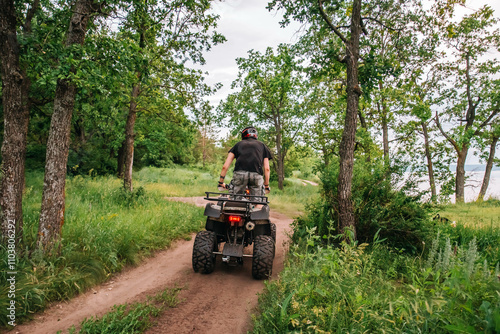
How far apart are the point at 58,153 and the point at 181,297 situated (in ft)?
9.98

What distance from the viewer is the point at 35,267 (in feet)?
12.6

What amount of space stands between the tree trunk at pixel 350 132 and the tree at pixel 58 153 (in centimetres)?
490

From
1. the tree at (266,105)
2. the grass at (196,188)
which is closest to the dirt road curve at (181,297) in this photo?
the grass at (196,188)

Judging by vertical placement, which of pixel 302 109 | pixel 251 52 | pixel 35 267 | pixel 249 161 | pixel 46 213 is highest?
pixel 251 52

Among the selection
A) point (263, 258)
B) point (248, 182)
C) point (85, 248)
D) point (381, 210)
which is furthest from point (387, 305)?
point (85, 248)

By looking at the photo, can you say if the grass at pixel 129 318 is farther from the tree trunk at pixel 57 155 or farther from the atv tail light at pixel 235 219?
the tree trunk at pixel 57 155

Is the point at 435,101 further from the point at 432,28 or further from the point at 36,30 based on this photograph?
the point at 36,30

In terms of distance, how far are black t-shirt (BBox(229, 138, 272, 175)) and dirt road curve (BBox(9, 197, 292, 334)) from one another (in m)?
1.92

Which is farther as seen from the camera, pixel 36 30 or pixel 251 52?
pixel 251 52

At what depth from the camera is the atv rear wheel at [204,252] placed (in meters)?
4.62

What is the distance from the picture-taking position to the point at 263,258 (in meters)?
4.42

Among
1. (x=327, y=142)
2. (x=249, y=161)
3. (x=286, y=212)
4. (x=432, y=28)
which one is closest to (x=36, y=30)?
(x=249, y=161)

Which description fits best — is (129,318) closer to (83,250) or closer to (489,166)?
(83,250)

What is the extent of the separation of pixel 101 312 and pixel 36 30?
445 centimetres
